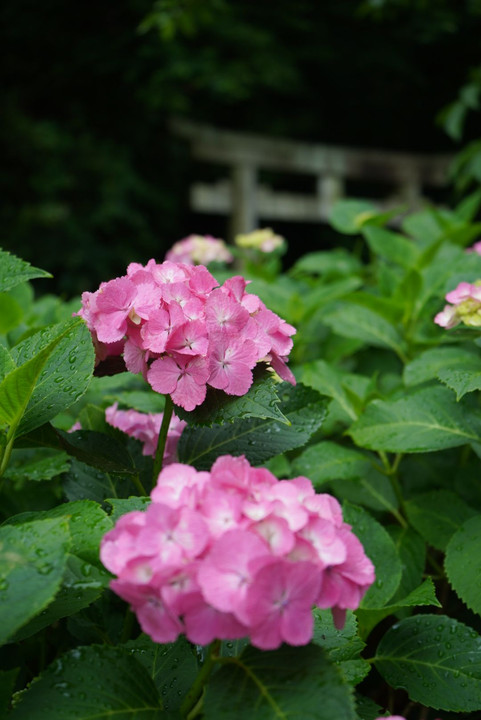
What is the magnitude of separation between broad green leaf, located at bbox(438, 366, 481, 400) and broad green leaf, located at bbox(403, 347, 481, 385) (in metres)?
0.17

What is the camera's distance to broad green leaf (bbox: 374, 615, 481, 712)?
31.1 inches

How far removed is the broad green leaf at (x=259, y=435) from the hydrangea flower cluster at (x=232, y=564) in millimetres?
275

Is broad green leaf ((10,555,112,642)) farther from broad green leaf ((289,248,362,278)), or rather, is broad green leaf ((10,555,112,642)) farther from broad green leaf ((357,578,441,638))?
broad green leaf ((289,248,362,278))

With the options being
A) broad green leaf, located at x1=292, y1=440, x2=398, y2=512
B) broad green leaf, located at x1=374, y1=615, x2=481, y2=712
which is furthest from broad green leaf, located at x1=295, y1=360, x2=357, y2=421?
broad green leaf, located at x1=374, y1=615, x2=481, y2=712

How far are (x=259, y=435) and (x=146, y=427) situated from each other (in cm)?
20

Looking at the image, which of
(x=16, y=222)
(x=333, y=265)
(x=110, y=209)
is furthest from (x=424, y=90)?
(x=333, y=265)

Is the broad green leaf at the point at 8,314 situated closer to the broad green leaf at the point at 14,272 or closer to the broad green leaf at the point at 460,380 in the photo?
the broad green leaf at the point at 14,272

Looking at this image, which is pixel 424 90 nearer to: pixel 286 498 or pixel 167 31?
pixel 167 31

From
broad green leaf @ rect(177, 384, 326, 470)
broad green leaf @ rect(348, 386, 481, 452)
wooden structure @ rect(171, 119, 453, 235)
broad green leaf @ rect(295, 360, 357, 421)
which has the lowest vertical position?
wooden structure @ rect(171, 119, 453, 235)

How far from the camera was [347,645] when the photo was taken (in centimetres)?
76

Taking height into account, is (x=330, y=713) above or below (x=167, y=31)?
below

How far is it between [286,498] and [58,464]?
0.44 meters

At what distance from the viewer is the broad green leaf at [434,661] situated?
0.79 m

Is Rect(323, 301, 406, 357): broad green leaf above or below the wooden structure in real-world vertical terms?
above
